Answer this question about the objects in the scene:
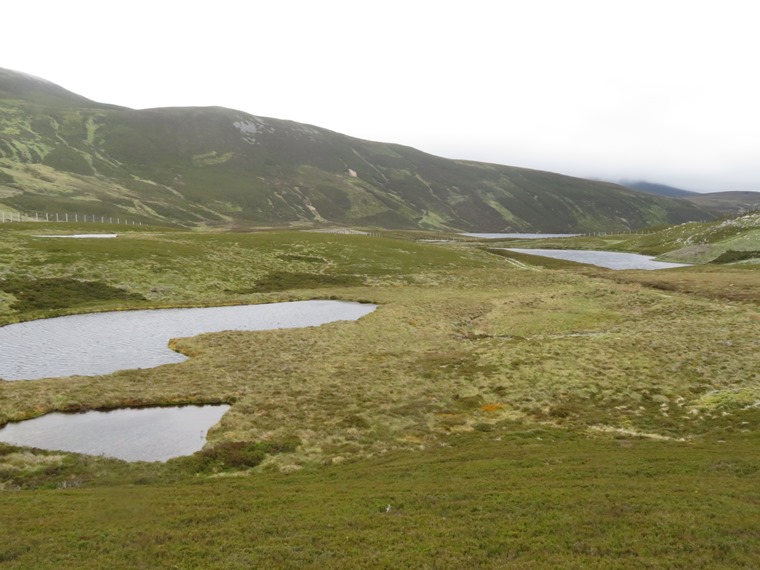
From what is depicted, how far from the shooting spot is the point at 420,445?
3066 cm

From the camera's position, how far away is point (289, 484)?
965 inches

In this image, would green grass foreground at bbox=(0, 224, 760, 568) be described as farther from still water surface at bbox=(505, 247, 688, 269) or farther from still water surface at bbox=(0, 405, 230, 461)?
still water surface at bbox=(505, 247, 688, 269)

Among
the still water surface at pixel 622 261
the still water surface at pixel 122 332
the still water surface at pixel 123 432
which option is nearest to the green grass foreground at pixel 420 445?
the still water surface at pixel 123 432

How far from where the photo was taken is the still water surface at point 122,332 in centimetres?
4353

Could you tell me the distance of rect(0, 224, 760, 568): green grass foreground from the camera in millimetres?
17797

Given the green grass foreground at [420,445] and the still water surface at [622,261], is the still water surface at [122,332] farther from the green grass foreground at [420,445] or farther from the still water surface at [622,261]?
the still water surface at [622,261]

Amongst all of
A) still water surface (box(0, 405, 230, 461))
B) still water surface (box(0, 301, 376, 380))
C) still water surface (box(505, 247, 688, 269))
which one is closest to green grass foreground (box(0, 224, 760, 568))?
still water surface (box(0, 405, 230, 461))

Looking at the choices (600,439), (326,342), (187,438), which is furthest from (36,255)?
(600,439)

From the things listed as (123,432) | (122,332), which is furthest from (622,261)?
(123,432)

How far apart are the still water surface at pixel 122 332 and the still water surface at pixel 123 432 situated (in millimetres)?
10108

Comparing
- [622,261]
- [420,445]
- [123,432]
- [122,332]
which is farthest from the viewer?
[622,261]

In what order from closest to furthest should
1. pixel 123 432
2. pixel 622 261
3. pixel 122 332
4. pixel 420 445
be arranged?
pixel 420 445
pixel 123 432
pixel 122 332
pixel 622 261

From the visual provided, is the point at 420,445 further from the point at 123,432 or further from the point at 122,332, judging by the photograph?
the point at 122,332

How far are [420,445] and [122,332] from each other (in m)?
41.1
